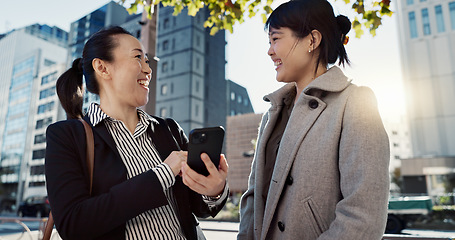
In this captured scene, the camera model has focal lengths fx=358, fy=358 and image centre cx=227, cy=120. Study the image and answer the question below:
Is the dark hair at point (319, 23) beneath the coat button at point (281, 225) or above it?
above

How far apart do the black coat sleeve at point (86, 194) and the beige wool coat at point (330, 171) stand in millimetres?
617

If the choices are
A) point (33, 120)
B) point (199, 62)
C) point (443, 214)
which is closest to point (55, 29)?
point (33, 120)

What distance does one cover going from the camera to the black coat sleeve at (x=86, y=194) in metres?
1.63

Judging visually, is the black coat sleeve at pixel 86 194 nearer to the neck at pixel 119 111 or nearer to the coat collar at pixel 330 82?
the neck at pixel 119 111

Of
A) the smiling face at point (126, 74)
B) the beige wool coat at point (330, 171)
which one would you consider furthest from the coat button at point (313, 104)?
the smiling face at point (126, 74)

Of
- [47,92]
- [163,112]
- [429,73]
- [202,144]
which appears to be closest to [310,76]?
[202,144]

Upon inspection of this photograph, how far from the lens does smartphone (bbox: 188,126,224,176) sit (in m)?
1.69

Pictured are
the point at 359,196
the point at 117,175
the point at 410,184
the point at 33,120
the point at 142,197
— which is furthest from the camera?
the point at 33,120

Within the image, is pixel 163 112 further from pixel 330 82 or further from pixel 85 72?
pixel 330 82

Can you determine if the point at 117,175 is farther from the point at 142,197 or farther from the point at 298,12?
the point at 298,12

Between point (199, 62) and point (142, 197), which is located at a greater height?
point (199, 62)

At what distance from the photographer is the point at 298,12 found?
201 cm

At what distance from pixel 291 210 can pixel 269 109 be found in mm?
698

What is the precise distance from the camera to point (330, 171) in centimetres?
171
